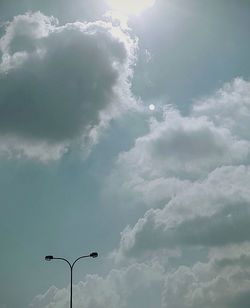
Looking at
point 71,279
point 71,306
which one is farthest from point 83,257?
point 71,306

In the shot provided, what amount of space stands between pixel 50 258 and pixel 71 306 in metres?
5.80

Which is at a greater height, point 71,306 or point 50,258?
point 50,258

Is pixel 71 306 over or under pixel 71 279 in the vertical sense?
under

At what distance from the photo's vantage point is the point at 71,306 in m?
40.0

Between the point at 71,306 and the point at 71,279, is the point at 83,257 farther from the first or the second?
the point at 71,306

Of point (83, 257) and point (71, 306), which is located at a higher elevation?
point (83, 257)

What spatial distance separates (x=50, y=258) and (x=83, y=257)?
387cm

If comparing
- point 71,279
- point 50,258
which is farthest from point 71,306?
point 50,258

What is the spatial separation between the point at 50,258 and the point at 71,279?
3.77 metres

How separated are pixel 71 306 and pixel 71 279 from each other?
2846 mm

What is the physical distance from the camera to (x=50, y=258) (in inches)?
1570

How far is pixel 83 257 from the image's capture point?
41.6 m

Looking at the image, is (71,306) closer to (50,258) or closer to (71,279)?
(71,279)
